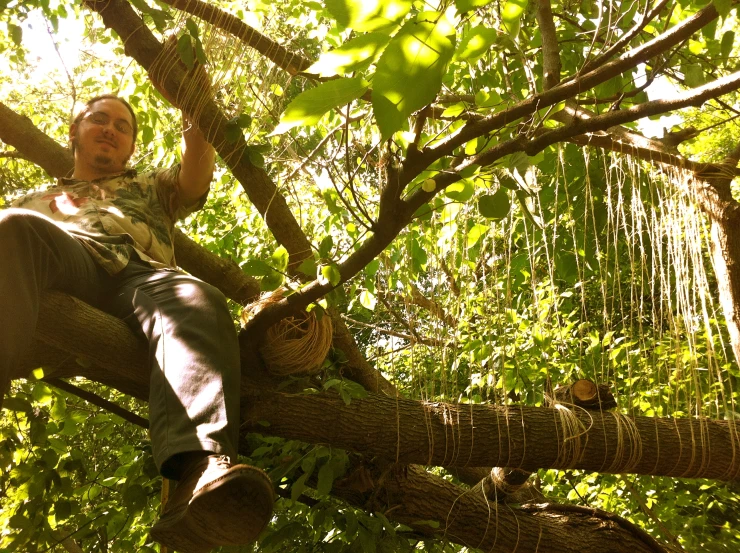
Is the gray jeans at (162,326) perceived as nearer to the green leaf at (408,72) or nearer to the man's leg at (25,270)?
the man's leg at (25,270)

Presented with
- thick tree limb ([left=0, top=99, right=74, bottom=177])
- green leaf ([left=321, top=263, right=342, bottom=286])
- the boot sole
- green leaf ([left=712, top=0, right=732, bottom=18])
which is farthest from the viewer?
thick tree limb ([left=0, top=99, right=74, bottom=177])

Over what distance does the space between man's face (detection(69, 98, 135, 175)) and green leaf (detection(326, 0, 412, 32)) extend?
178cm

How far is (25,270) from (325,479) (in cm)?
94

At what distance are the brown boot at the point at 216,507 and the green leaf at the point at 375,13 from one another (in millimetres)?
816

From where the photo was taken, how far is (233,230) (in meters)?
4.07

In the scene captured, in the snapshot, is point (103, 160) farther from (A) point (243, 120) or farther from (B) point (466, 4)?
(B) point (466, 4)

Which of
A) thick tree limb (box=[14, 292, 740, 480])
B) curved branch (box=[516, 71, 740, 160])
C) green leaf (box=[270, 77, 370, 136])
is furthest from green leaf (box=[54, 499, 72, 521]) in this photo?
green leaf (box=[270, 77, 370, 136])

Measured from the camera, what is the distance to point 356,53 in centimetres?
Result: 66

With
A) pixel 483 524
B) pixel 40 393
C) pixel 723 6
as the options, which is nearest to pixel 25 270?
pixel 40 393

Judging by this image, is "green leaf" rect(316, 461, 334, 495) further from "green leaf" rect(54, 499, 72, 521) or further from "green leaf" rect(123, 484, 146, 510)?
"green leaf" rect(54, 499, 72, 521)

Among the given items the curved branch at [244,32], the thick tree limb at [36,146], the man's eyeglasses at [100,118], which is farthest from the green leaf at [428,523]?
the thick tree limb at [36,146]

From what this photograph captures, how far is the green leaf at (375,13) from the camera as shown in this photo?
2.13 ft

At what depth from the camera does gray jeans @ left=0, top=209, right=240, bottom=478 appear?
1.31m

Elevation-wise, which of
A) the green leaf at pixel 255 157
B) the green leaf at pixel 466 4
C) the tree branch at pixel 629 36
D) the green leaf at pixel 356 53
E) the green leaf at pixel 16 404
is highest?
the green leaf at pixel 255 157
